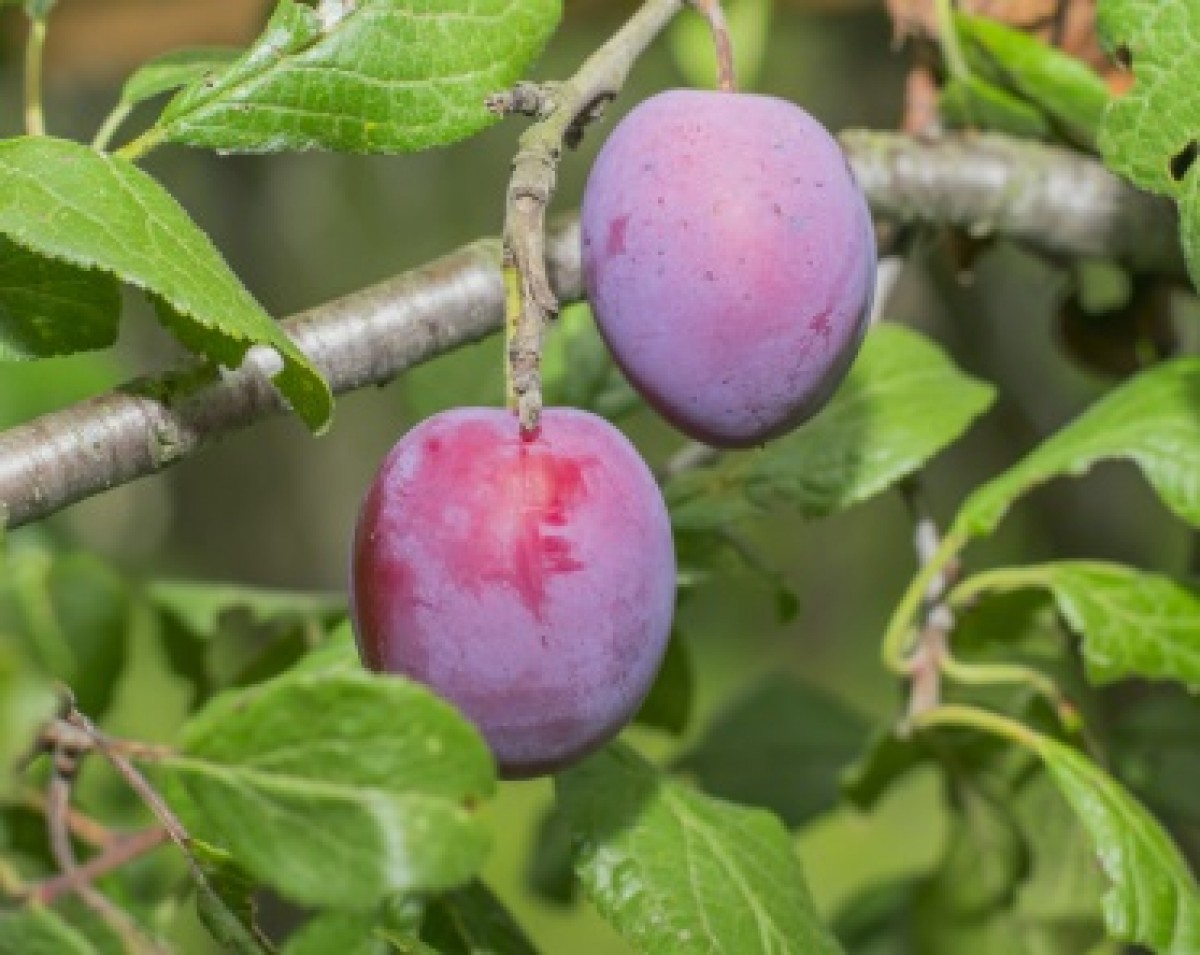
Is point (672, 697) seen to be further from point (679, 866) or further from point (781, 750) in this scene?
point (679, 866)

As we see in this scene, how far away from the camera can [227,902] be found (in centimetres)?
53

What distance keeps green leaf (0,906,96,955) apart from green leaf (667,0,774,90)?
2.15ft

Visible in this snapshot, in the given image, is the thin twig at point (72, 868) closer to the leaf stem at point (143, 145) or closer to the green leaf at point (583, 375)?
the leaf stem at point (143, 145)

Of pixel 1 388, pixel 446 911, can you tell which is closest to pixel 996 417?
pixel 1 388

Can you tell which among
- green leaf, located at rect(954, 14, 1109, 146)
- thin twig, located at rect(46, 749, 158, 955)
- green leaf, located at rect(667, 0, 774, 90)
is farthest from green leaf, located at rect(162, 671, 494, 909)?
green leaf, located at rect(667, 0, 774, 90)

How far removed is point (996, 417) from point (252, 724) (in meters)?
0.97

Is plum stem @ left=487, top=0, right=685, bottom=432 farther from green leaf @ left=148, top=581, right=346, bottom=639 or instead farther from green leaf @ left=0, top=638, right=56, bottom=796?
green leaf @ left=148, top=581, right=346, bottom=639

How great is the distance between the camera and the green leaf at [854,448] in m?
0.85

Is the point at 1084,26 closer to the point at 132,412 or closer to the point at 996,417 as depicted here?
the point at 996,417

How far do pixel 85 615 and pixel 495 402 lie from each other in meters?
0.25

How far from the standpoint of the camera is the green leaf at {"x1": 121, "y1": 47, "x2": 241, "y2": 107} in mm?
728

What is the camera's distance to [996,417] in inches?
54.2

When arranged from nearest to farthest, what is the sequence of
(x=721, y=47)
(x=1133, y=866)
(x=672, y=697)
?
(x=721, y=47), (x=1133, y=866), (x=672, y=697)

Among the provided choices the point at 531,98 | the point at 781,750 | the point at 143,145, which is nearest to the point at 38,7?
the point at 143,145
